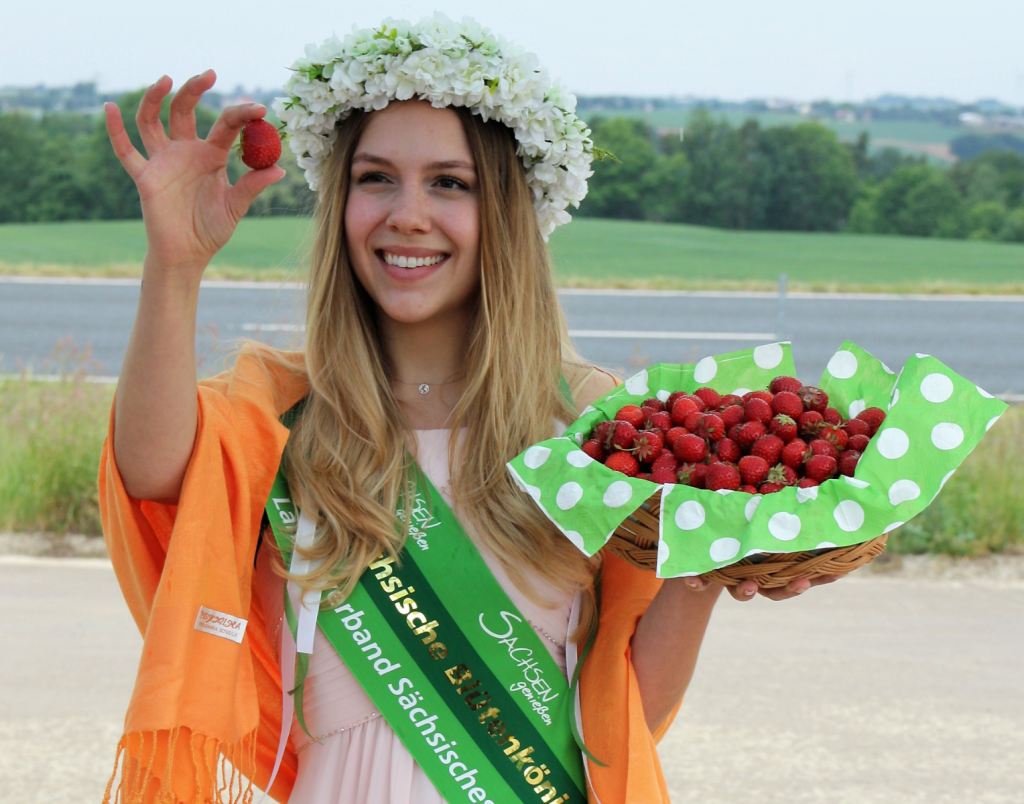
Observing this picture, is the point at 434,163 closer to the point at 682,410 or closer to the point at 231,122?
the point at 231,122

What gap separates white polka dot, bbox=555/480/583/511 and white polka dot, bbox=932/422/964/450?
18.7 inches

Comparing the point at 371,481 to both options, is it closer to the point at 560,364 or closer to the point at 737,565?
the point at 560,364

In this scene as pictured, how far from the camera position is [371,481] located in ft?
5.82

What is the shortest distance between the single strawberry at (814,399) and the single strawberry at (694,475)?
222 mm

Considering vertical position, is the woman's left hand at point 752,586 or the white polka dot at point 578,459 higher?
the white polka dot at point 578,459

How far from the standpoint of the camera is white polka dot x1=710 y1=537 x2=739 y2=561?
4.36 ft

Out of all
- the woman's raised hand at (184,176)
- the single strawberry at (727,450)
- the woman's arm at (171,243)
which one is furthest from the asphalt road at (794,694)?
the woman's raised hand at (184,176)

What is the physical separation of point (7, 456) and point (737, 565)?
178 inches

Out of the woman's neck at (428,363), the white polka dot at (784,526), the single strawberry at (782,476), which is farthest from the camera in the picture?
the woman's neck at (428,363)

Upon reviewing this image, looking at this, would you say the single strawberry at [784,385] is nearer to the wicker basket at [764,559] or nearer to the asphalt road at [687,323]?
the wicker basket at [764,559]

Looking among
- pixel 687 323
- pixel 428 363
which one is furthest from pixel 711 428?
pixel 687 323

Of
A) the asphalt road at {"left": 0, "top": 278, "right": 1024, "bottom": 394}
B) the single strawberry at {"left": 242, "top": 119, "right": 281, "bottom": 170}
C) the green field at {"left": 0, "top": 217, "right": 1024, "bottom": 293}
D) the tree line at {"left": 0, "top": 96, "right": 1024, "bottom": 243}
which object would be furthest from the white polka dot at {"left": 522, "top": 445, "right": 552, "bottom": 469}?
the tree line at {"left": 0, "top": 96, "right": 1024, "bottom": 243}

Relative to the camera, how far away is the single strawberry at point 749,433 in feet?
4.91

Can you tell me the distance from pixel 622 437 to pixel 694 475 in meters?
0.12
